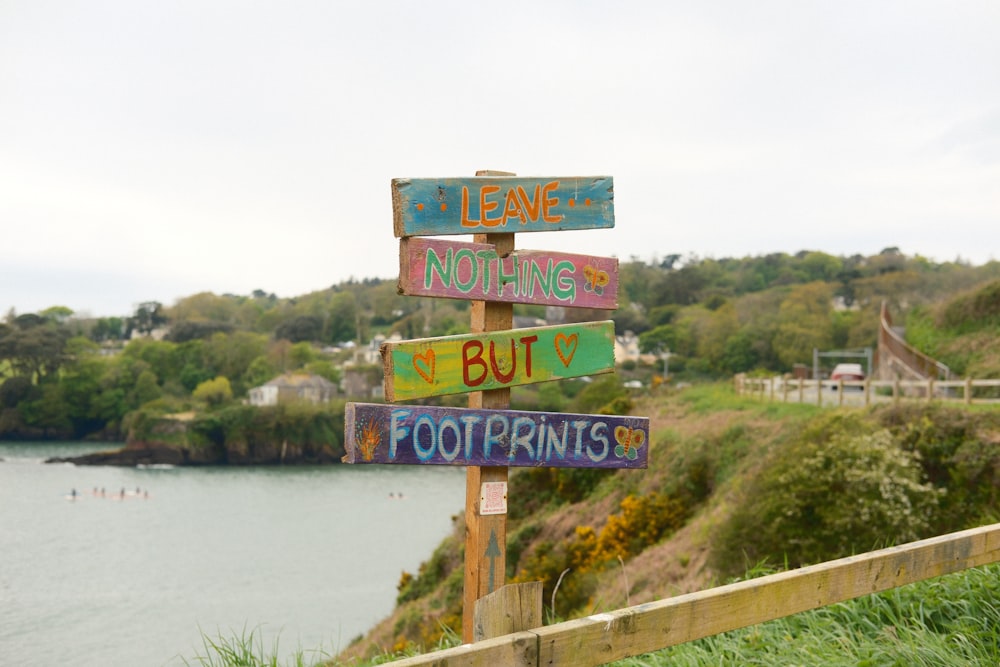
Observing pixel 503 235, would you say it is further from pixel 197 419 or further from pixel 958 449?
pixel 197 419

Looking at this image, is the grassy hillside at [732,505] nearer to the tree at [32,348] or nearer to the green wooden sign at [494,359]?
the green wooden sign at [494,359]

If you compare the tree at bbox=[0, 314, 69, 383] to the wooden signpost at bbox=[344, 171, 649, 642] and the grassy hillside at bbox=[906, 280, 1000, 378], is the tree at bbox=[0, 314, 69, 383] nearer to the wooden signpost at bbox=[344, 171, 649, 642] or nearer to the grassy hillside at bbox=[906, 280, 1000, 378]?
the grassy hillside at bbox=[906, 280, 1000, 378]

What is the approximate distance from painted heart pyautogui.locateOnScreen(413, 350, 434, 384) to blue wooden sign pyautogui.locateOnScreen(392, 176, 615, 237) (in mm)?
473

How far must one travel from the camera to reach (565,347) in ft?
13.2

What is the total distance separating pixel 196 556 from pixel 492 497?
110 feet

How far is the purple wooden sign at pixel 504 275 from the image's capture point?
3701 millimetres

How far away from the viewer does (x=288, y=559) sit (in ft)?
110

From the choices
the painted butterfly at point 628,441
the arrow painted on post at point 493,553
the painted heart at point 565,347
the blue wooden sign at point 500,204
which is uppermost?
the blue wooden sign at point 500,204

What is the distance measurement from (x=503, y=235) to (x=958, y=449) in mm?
9324

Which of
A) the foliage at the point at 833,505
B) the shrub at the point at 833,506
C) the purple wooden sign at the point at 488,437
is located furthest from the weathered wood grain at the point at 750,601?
the foliage at the point at 833,505

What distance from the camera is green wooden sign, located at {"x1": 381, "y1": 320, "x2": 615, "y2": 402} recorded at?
358 centimetres

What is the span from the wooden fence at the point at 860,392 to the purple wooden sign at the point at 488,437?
1079 centimetres

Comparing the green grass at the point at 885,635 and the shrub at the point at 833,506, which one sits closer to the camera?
the green grass at the point at 885,635

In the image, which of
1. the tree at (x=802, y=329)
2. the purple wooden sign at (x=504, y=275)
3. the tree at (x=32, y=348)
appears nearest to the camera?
the purple wooden sign at (x=504, y=275)
